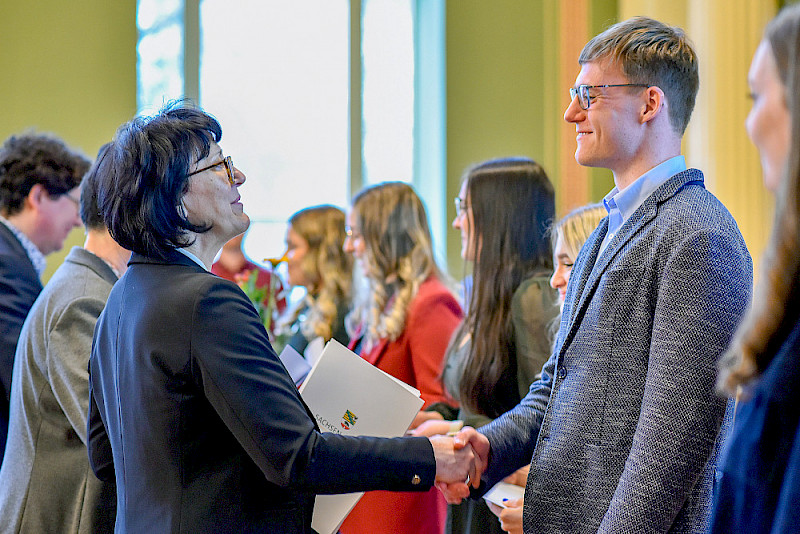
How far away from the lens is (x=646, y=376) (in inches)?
61.3

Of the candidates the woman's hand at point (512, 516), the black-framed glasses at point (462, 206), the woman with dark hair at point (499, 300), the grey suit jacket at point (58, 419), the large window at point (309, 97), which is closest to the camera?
the woman's hand at point (512, 516)

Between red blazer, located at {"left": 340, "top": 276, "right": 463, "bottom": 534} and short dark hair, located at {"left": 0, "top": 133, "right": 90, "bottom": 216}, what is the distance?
52.7 inches

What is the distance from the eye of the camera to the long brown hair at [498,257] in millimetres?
2512

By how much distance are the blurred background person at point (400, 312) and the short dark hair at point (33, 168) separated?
114 cm

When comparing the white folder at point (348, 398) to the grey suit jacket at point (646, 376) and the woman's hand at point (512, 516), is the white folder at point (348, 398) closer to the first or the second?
the woman's hand at point (512, 516)

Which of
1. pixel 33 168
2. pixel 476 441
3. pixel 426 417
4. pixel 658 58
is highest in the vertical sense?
pixel 658 58

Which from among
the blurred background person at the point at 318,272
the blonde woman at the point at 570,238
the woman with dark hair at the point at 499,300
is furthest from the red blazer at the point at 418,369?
the blonde woman at the point at 570,238

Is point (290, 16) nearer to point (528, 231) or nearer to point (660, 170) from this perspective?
point (528, 231)

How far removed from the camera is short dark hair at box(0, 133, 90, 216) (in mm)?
3141

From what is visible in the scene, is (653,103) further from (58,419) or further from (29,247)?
(29,247)

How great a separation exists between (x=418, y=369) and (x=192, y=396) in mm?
1613

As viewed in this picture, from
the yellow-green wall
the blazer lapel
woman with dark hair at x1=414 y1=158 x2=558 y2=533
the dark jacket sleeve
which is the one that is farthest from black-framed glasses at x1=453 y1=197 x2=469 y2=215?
the yellow-green wall

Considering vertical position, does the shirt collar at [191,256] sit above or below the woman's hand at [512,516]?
above

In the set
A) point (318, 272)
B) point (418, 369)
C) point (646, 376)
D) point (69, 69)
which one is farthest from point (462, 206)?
point (69, 69)
